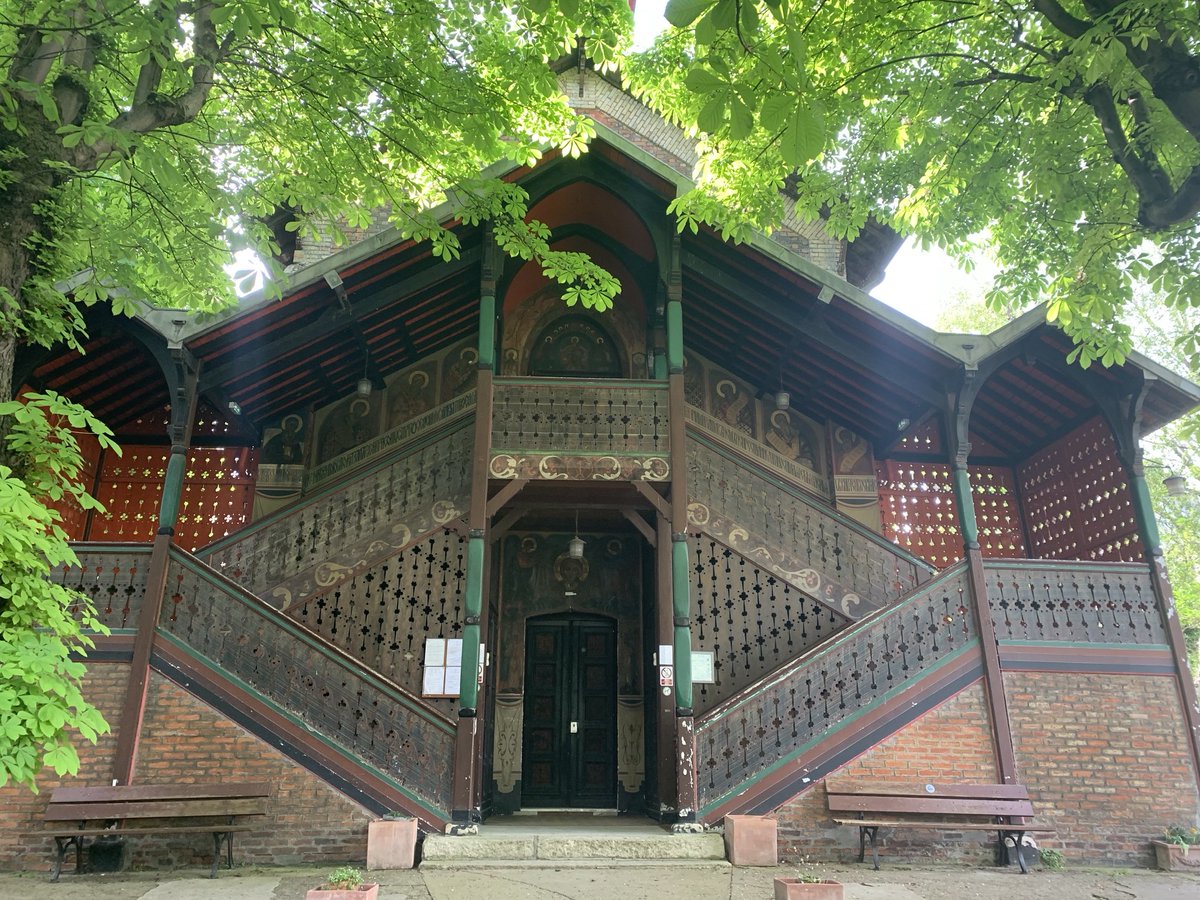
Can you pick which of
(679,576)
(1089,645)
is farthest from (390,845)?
(1089,645)

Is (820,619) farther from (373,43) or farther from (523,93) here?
(373,43)

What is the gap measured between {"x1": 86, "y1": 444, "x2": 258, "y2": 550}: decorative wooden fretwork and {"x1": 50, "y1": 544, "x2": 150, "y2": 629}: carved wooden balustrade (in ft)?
9.31

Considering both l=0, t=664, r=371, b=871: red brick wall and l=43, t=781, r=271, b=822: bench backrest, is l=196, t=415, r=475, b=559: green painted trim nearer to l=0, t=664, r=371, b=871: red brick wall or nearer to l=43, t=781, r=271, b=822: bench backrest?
l=0, t=664, r=371, b=871: red brick wall

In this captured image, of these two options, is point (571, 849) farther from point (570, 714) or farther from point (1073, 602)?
point (1073, 602)

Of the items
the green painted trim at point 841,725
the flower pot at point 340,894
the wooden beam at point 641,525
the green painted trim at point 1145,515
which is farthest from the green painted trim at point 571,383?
the green painted trim at point 1145,515

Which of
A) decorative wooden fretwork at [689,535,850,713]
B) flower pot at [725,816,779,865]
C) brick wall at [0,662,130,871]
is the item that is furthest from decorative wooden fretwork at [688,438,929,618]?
brick wall at [0,662,130,871]

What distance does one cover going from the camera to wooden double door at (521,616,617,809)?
10883 mm

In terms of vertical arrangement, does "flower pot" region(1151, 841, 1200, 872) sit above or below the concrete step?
below

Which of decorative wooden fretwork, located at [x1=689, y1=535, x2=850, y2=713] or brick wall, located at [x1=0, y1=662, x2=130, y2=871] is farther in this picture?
decorative wooden fretwork, located at [x1=689, y1=535, x2=850, y2=713]

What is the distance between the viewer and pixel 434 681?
33.4 ft

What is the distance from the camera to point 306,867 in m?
7.75

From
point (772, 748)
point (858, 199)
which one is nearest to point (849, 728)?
point (772, 748)

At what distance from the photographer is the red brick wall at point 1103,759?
8.45m

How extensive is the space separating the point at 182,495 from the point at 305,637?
4.42 meters
